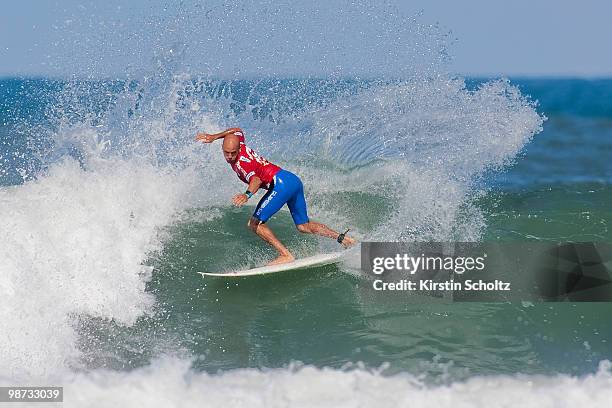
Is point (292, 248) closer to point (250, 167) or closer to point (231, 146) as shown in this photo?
point (250, 167)

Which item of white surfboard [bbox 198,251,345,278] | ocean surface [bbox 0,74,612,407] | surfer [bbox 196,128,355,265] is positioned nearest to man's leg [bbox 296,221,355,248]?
surfer [bbox 196,128,355,265]

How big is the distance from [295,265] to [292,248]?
0.91m

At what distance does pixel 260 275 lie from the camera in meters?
7.93

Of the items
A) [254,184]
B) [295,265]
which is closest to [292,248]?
[295,265]

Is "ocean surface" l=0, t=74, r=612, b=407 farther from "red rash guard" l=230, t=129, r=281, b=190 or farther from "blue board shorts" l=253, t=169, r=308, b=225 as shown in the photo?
"red rash guard" l=230, t=129, r=281, b=190

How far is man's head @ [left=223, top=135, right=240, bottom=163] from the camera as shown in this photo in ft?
25.1

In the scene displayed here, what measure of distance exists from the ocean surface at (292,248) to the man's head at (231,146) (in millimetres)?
1314

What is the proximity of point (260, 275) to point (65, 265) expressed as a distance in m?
2.01

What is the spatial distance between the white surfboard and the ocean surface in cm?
11

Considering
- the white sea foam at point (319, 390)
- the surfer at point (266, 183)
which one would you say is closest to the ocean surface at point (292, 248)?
the white sea foam at point (319, 390)

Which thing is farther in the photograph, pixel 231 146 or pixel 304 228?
pixel 304 228

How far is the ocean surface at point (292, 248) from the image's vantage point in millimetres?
5793

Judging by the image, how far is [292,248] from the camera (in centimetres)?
879

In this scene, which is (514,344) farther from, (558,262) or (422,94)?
(422,94)
